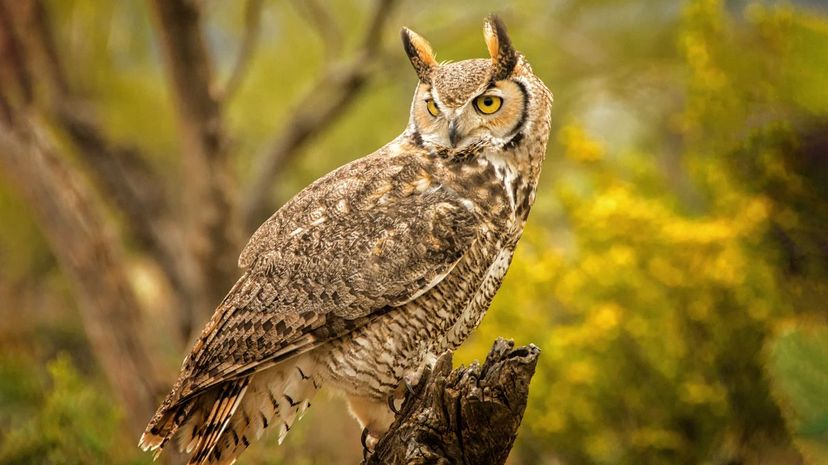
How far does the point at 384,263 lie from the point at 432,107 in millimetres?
384

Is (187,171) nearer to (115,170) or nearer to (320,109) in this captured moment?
(320,109)

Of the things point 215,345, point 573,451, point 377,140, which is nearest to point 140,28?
point 377,140

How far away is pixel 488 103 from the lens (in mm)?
2381

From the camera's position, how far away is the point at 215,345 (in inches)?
95.5

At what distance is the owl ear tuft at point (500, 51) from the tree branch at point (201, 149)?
2873 mm

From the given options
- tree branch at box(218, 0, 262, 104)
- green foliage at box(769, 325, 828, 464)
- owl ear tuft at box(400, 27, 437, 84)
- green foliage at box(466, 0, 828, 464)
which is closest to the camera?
owl ear tuft at box(400, 27, 437, 84)

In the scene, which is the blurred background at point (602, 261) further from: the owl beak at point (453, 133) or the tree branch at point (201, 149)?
the owl beak at point (453, 133)

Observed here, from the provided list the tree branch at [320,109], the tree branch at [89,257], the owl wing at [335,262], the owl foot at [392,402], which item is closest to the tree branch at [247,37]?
the tree branch at [320,109]

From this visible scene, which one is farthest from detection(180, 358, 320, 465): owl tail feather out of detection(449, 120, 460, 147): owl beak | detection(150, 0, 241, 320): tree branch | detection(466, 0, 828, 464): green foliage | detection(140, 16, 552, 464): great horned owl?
detection(150, 0, 241, 320): tree branch

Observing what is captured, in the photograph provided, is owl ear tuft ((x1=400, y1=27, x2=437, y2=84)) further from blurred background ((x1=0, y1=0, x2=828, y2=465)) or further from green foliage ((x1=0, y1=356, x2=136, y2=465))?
green foliage ((x1=0, y1=356, x2=136, y2=465))

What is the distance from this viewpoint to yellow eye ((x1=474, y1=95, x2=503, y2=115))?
2.37 metres

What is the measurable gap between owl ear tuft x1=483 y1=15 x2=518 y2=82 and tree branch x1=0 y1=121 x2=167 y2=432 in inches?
119

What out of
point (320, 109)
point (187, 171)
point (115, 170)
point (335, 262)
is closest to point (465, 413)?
point (335, 262)

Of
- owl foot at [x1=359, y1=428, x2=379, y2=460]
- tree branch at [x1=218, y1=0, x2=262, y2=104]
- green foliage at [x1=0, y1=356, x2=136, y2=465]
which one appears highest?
tree branch at [x1=218, y1=0, x2=262, y2=104]
